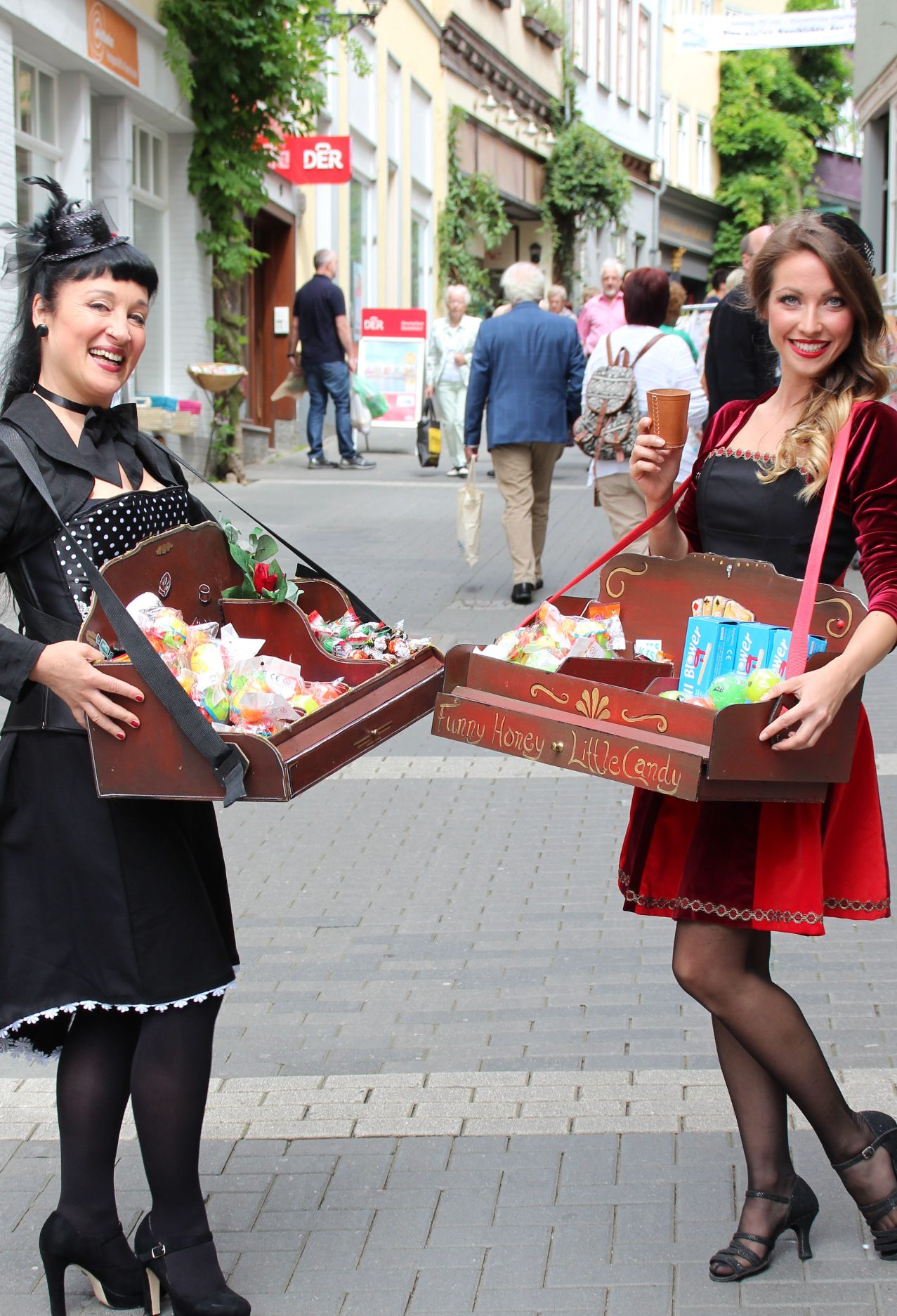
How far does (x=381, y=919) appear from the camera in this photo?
5098mm

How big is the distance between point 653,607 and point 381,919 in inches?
90.2

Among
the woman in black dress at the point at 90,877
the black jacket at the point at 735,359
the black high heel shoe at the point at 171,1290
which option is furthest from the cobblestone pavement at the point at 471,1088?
the black jacket at the point at 735,359

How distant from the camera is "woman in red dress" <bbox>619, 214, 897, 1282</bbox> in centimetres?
291

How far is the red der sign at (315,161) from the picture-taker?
17.9 m

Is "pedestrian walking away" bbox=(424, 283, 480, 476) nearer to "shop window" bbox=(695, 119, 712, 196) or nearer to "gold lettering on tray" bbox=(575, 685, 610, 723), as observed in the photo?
"gold lettering on tray" bbox=(575, 685, 610, 723)

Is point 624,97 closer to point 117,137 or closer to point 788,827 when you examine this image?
point 117,137

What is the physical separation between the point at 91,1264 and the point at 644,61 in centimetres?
4077

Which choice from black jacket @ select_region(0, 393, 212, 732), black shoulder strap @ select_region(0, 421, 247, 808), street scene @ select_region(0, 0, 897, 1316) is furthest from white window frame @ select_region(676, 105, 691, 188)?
black shoulder strap @ select_region(0, 421, 247, 808)

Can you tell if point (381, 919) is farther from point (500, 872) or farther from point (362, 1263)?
point (362, 1263)

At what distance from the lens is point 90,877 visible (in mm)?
2801

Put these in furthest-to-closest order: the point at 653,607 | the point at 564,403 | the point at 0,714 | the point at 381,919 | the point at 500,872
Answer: the point at 564,403 < the point at 0,714 < the point at 500,872 < the point at 381,919 < the point at 653,607

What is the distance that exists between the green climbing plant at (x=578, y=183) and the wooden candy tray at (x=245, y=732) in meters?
30.9

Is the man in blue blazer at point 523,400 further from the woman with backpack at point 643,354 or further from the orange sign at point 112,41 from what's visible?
the orange sign at point 112,41

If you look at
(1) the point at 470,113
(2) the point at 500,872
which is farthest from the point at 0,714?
(1) the point at 470,113
